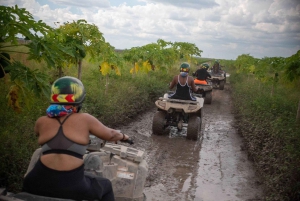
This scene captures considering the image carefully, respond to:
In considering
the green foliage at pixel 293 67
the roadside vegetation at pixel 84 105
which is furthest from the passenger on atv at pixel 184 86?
the green foliage at pixel 293 67

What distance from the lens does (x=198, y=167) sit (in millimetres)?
7059

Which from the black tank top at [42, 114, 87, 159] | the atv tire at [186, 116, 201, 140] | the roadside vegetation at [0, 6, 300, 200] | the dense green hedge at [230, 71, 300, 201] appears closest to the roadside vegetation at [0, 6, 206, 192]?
the roadside vegetation at [0, 6, 300, 200]

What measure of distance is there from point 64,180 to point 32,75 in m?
2.17

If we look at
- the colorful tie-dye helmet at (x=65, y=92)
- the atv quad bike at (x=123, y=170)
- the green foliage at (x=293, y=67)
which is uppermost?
the green foliage at (x=293, y=67)

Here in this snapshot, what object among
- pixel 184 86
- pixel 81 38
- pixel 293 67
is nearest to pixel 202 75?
pixel 184 86

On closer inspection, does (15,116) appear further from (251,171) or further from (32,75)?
(251,171)

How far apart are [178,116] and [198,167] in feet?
8.45

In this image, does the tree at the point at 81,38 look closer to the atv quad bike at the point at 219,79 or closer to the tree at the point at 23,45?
the tree at the point at 23,45

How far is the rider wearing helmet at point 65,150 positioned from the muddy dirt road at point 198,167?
2.74 meters

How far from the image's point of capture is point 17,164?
4.80 m

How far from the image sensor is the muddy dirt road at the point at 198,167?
575 centimetres

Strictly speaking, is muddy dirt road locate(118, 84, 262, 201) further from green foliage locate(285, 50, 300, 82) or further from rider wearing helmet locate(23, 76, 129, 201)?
rider wearing helmet locate(23, 76, 129, 201)

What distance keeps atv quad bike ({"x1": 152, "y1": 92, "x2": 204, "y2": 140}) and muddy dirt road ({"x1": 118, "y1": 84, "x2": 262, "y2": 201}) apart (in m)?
0.28

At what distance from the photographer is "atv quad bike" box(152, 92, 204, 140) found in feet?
29.2
